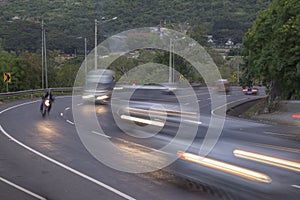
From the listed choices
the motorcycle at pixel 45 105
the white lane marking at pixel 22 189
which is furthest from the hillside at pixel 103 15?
the white lane marking at pixel 22 189

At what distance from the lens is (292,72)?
36562 millimetres

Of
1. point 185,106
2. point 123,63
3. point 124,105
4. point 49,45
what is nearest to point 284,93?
point 123,63

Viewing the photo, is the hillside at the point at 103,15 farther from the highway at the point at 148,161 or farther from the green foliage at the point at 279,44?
the highway at the point at 148,161

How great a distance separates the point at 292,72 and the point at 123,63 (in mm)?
14808

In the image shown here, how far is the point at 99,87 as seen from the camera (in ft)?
111

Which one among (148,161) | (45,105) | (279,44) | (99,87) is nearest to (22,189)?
(148,161)

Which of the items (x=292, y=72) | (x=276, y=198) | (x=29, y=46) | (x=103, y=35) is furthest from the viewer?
(x=29, y=46)

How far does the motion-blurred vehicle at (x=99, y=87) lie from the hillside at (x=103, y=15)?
4428 centimetres

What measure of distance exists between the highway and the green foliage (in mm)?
14073

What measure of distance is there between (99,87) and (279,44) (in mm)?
14040

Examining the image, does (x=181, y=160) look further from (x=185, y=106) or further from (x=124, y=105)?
(x=185, y=106)

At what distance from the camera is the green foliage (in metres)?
35.5

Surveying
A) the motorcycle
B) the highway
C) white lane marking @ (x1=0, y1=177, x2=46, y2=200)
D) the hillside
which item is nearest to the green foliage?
the highway

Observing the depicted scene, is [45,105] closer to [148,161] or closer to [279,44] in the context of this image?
[148,161]
